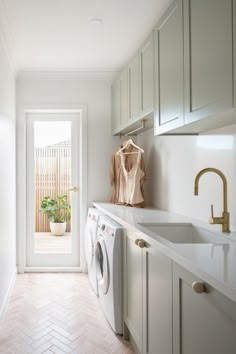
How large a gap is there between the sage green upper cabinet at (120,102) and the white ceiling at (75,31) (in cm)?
23

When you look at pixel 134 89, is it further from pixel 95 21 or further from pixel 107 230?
pixel 107 230

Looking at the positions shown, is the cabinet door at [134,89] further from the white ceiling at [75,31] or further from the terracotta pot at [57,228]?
the terracotta pot at [57,228]

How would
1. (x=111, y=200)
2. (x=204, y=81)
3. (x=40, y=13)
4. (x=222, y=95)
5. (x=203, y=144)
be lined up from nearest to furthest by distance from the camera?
(x=222, y=95)
(x=204, y=81)
(x=203, y=144)
(x=40, y=13)
(x=111, y=200)

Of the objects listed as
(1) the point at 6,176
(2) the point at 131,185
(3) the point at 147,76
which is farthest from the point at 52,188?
(3) the point at 147,76

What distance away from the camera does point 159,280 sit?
5.82 feet

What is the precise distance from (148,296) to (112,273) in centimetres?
72

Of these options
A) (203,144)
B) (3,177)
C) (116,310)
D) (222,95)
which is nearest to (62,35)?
(3,177)

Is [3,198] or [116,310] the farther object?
[3,198]

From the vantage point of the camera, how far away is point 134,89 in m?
3.26

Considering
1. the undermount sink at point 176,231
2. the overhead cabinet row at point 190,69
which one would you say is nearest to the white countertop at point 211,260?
the undermount sink at point 176,231

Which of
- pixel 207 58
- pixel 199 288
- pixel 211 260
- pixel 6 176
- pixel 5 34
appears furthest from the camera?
pixel 6 176

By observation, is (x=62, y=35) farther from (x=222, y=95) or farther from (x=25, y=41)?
(x=222, y=95)

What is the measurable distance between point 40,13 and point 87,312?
8.04 ft

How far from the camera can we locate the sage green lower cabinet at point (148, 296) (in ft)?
5.43
